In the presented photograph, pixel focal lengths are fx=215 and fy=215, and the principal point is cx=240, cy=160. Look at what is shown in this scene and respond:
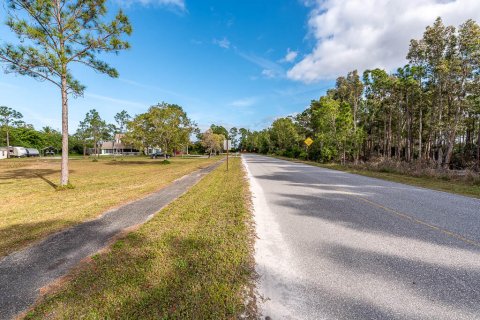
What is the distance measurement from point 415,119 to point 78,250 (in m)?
46.7

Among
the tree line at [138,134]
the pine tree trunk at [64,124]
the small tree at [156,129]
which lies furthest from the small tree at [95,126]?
the pine tree trunk at [64,124]

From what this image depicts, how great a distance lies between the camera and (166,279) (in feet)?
9.96

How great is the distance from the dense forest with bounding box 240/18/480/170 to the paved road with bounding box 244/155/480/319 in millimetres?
18828

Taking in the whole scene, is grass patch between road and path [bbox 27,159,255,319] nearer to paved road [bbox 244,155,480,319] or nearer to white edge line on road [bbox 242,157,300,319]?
white edge line on road [bbox 242,157,300,319]

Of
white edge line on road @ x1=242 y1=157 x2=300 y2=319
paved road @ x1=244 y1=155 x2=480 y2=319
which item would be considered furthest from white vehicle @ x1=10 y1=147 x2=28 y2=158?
white edge line on road @ x1=242 y1=157 x2=300 y2=319

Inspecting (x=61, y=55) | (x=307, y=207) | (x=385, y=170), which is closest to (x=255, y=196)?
(x=307, y=207)

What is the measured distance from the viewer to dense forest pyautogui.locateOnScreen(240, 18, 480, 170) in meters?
23.0

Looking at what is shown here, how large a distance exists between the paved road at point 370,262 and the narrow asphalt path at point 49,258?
310cm

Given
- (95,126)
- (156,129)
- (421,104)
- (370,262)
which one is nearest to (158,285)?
(370,262)

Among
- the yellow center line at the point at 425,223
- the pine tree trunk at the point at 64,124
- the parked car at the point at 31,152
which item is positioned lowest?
the parked car at the point at 31,152

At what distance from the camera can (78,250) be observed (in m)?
4.13

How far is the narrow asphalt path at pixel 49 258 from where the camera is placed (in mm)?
2812

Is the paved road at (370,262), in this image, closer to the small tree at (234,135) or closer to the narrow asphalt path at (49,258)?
the narrow asphalt path at (49,258)

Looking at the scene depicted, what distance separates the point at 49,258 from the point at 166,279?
8.12 ft
